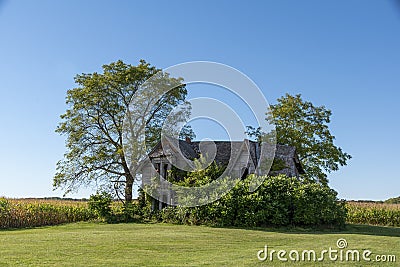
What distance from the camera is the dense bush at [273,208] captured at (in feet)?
Result: 71.1

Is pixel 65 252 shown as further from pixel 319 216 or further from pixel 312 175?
pixel 312 175

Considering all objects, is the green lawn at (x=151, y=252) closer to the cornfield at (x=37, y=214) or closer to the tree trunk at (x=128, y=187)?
the cornfield at (x=37, y=214)

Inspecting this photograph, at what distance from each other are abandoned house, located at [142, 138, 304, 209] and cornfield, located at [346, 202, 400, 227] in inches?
195

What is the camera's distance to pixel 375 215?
29.8m

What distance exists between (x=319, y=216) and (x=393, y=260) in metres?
12.0

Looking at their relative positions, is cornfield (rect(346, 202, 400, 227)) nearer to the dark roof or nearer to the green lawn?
the dark roof

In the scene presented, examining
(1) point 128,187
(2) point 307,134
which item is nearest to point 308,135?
(2) point 307,134

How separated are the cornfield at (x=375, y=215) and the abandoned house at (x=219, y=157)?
4962 mm

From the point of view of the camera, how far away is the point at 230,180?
23531mm

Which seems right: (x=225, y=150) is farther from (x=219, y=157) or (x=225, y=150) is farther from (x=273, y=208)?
(x=273, y=208)

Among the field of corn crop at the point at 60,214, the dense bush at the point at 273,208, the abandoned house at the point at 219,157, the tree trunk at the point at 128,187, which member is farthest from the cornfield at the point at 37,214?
the dense bush at the point at 273,208

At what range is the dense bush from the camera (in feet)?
71.1

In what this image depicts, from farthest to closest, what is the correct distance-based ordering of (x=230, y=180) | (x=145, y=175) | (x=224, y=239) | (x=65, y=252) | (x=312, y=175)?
(x=312, y=175), (x=145, y=175), (x=230, y=180), (x=224, y=239), (x=65, y=252)

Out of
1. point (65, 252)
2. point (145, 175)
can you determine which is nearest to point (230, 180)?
point (145, 175)
